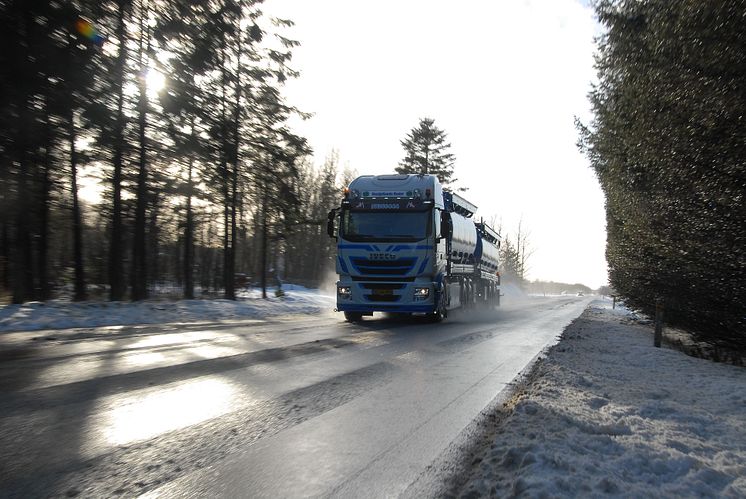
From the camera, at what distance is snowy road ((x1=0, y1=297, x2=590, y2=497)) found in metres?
3.29

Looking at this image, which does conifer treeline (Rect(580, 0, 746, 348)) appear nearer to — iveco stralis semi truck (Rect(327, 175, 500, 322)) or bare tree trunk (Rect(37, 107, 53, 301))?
iveco stralis semi truck (Rect(327, 175, 500, 322))

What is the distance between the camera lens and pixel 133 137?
16.8 metres

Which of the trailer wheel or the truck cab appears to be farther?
the trailer wheel

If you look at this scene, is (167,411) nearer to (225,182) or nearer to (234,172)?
(234,172)

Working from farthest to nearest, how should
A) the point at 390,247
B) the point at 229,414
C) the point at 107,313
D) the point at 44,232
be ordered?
the point at 44,232 < the point at 390,247 < the point at 107,313 < the point at 229,414

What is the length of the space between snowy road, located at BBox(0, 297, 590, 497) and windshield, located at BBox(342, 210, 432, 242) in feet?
18.4

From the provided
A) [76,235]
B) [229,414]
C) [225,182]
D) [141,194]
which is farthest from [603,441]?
[225,182]

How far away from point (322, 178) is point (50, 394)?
50.9 m

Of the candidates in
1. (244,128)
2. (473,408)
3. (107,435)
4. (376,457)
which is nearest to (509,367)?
(473,408)

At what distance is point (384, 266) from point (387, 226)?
3.76 feet

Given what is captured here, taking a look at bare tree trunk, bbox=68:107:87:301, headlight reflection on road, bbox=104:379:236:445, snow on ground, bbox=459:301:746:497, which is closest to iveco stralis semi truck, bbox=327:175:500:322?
snow on ground, bbox=459:301:746:497

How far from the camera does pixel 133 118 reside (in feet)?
54.0

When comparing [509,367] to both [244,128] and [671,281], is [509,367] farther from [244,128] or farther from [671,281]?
[244,128]

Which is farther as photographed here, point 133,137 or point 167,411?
point 133,137
